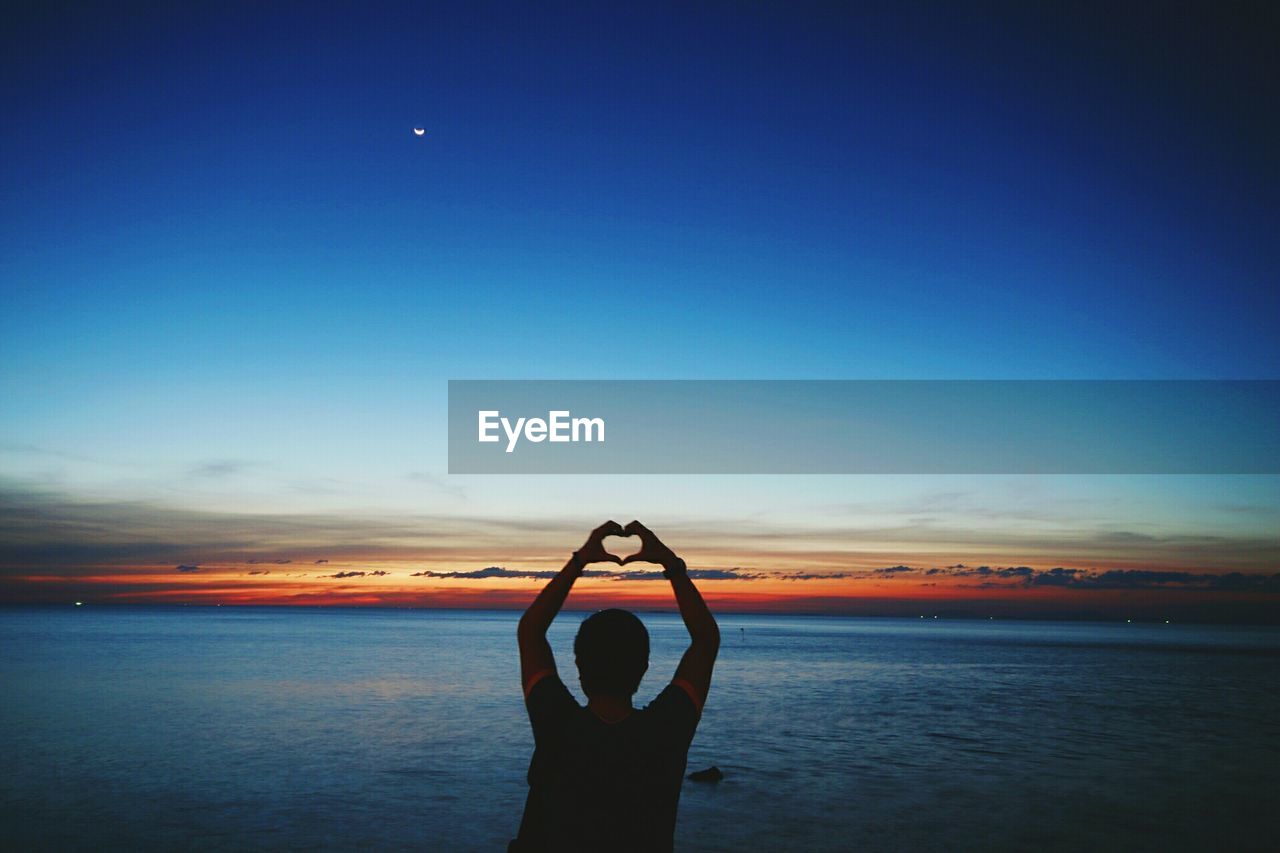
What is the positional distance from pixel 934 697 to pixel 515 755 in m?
25.8

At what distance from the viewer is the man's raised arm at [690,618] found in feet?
9.70

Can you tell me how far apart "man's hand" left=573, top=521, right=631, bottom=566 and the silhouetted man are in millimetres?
205

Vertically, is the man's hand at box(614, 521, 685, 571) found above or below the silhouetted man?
above

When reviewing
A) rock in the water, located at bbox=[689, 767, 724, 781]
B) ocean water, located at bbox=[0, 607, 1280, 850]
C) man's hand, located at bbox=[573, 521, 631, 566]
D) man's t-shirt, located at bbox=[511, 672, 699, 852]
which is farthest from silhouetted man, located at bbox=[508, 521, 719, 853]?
rock in the water, located at bbox=[689, 767, 724, 781]

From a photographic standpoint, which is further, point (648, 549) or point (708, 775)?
point (708, 775)

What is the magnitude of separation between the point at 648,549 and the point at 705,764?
22.8 meters

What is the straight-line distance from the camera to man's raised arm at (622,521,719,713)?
116 inches

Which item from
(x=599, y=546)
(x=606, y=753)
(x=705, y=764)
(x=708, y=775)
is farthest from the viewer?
(x=705, y=764)

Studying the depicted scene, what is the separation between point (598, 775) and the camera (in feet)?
9.01

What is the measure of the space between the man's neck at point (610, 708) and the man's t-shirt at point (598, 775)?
0.03 meters

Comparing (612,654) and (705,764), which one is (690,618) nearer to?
(612,654)

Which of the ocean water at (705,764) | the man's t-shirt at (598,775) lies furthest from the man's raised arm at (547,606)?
the ocean water at (705,764)

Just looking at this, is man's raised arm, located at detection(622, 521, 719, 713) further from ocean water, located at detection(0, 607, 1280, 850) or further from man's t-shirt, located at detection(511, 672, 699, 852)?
ocean water, located at detection(0, 607, 1280, 850)

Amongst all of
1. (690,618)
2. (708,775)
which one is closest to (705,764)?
(708,775)
